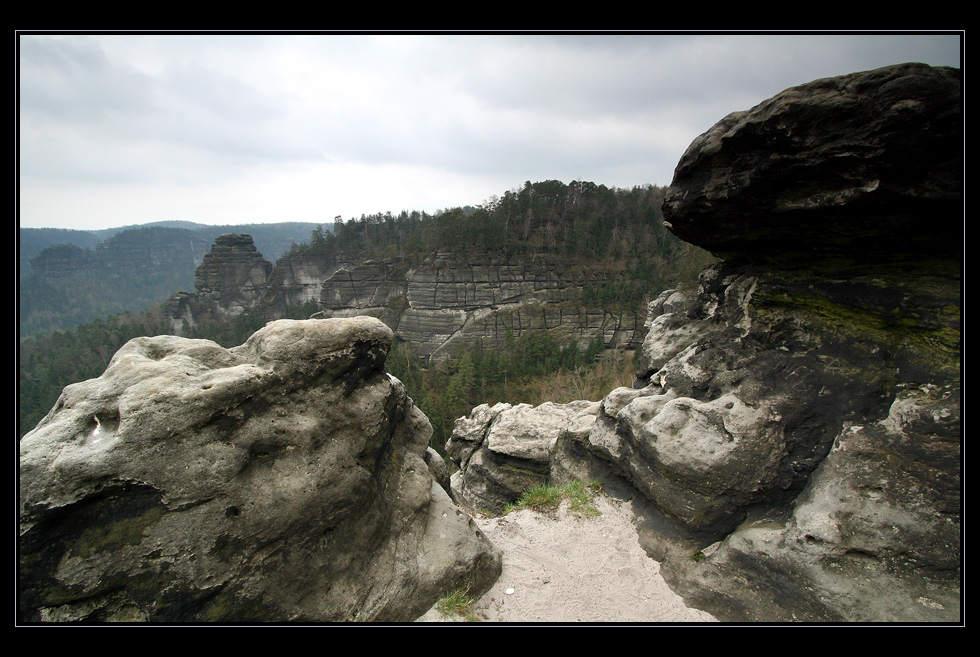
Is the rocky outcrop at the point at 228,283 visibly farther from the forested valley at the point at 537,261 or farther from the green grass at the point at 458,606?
the green grass at the point at 458,606

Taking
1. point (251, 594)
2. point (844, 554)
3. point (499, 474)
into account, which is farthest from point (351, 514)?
point (499, 474)

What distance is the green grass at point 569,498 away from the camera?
6.48 metres

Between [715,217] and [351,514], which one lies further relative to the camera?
[715,217]

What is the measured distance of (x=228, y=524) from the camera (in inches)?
146

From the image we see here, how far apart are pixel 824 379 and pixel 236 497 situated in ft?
21.4

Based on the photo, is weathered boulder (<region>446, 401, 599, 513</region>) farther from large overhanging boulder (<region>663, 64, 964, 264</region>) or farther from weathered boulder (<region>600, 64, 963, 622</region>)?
large overhanging boulder (<region>663, 64, 964, 264</region>)

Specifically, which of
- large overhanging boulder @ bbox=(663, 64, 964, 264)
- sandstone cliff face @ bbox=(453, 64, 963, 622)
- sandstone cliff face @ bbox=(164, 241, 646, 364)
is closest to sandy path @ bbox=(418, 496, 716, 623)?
sandstone cliff face @ bbox=(453, 64, 963, 622)

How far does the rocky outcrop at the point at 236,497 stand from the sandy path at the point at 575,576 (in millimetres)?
444

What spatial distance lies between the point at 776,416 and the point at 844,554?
155 centimetres

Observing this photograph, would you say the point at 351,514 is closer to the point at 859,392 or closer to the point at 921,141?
the point at 859,392

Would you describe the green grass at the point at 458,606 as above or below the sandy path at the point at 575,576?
above

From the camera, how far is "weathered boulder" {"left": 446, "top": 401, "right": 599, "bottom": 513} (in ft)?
38.0

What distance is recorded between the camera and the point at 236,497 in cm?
379

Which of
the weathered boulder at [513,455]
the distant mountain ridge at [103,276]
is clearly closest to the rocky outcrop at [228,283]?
the distant mountain ridge at [103,276]
